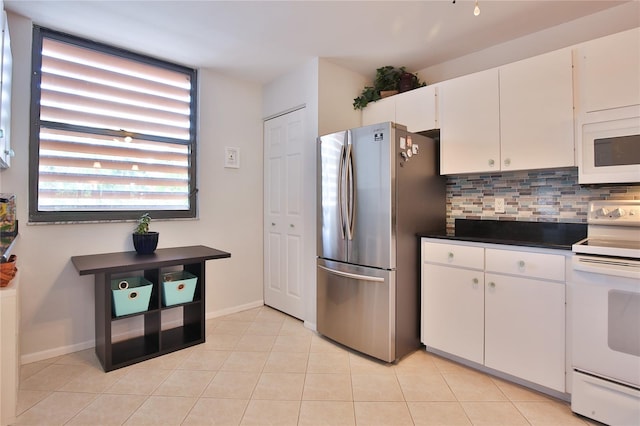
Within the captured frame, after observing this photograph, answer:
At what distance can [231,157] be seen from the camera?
334 centimetres

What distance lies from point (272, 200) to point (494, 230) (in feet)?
7.01

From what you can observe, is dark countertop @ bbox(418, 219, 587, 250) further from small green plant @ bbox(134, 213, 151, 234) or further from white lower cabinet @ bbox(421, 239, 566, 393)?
small green plant @ bbox(134, 213, 151, 234)

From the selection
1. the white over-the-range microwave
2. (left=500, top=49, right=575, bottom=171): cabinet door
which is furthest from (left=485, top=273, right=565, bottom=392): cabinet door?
(left=500, top=49, right=575, bottom=171): cabinet door

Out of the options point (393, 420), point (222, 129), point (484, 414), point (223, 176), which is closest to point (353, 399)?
point (393, 420)

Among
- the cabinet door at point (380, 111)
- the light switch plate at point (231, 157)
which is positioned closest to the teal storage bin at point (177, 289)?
the light switch plate at point (231, 157)

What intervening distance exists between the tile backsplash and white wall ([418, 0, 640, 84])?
3.11ft

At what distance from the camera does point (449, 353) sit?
2303mm

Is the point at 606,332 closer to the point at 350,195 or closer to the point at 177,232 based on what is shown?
the point at 350,195

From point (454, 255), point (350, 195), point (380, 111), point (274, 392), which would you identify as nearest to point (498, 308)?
point (454, 255)

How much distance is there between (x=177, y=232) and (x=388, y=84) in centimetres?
243

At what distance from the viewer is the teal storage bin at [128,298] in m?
2.27

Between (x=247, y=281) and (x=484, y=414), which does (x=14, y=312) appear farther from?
(x=484, y=414)

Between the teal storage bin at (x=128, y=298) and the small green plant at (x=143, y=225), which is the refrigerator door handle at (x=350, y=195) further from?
the small green plant at (x=143, y=225)

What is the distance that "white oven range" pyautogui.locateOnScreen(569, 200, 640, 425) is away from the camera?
1.53 m
